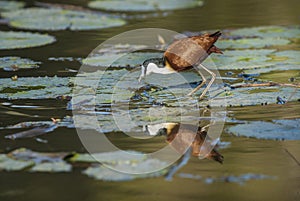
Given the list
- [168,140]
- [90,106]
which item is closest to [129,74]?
[90,106]

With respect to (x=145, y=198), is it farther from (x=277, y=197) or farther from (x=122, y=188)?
(x=277, y=197)

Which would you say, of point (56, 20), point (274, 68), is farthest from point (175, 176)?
point (56, 20)

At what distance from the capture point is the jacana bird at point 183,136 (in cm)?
439

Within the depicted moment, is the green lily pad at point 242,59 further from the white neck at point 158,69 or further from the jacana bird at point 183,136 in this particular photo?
the jacana bird at point 183,136

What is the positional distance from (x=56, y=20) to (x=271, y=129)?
6.44 meters

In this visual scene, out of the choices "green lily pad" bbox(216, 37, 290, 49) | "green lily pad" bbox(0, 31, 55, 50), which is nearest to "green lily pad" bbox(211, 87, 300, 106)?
"green lily pad" bbox(216, 37, 290, 49)

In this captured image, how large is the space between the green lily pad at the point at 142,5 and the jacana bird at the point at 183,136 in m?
6.75

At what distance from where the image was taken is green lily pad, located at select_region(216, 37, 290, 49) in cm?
802

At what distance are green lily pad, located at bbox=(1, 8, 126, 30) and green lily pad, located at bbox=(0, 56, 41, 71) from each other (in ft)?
7.90

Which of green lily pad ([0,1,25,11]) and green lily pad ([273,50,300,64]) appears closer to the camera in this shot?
green lily pad ([273,50,300,64])

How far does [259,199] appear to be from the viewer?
144 inches

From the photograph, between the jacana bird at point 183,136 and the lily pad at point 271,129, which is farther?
the lily pad at point 271,129

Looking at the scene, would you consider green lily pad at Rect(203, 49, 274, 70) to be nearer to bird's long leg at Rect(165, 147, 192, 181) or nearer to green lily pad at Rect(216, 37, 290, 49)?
green lily pad at Rect(216, 37, 290, 49)

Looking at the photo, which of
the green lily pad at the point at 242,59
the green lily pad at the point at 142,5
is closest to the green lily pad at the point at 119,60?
the green lily pad at the point at 242,59
